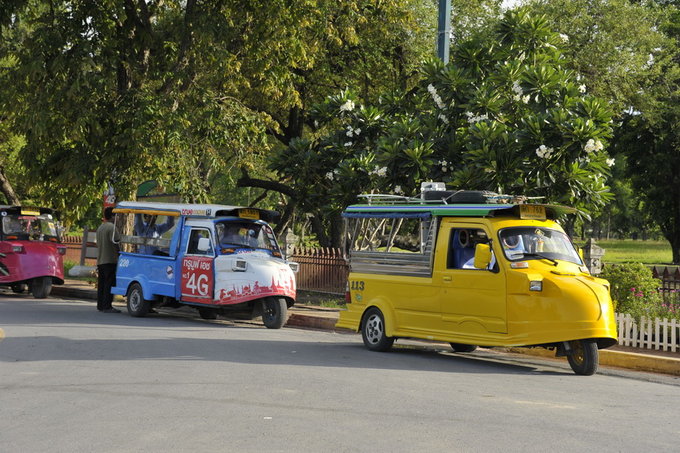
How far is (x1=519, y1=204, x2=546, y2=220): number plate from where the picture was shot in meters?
11.9

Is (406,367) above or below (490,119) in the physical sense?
below

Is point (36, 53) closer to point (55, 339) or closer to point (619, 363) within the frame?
point (55, 339)

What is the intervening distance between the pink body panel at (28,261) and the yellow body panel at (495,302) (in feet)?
35.5

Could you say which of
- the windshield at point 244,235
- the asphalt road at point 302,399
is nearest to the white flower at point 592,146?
the asphalt road at point 302,399

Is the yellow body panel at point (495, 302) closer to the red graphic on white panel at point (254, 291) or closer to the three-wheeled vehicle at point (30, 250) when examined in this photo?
the red graphic on white panel at point (254, 291)

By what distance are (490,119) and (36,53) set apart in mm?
11415

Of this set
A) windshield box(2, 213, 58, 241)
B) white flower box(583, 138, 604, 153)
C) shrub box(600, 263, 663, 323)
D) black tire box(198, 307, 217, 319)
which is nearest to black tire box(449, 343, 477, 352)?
shrub box(600, 263, 663, 323)

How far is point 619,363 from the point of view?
12.8 meters

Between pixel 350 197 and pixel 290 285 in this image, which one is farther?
pixel 350 197

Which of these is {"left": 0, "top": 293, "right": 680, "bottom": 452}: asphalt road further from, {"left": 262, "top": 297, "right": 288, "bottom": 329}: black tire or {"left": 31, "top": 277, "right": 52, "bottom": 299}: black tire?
{"left": 31, "top": 277, "right": 52, "bottom": 299}: black tire

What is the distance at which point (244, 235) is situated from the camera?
17.0 m

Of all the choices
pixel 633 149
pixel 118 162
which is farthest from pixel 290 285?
pixel 633 149

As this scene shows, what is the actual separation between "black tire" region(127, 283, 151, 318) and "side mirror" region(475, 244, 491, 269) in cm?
828

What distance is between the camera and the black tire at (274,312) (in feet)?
53.5
